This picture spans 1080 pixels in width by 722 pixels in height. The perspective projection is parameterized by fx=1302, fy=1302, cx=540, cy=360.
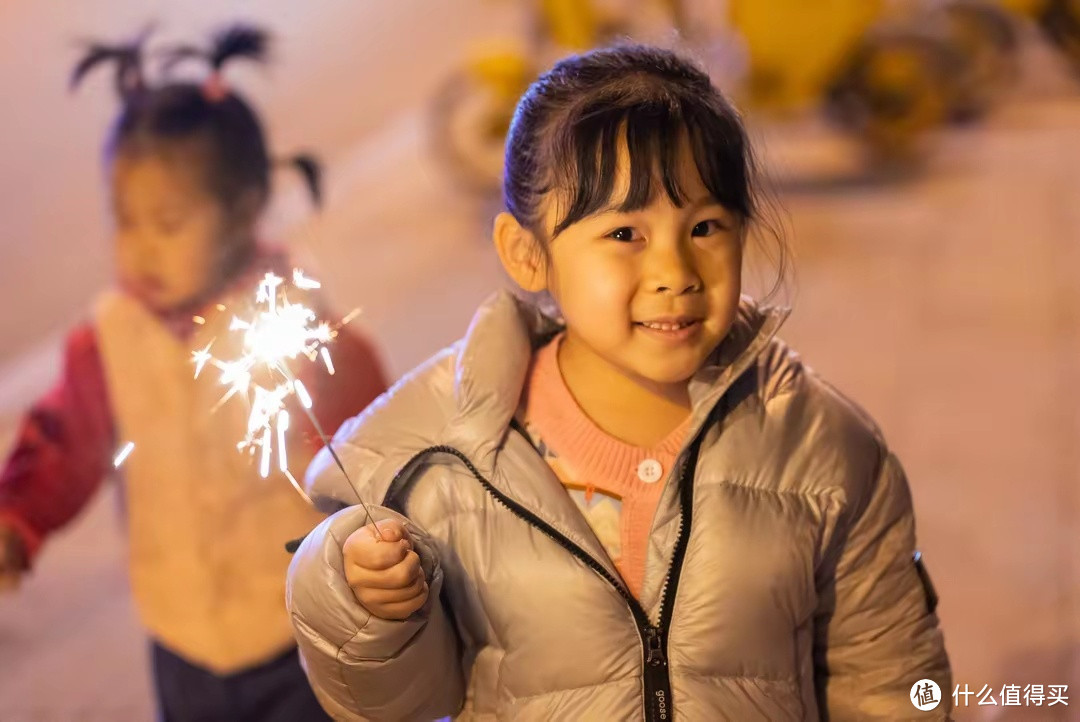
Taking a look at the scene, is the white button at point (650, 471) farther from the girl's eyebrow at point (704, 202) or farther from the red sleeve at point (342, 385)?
the red sleeve at point (342, 385)

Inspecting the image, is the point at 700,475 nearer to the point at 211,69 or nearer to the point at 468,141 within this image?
the point at 211,69

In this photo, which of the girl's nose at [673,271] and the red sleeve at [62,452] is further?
the red sleeve at [62,452]

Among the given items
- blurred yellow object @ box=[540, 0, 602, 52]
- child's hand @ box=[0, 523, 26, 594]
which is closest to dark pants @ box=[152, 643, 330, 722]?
child's hand @ box=[0, 523, 26, 594]

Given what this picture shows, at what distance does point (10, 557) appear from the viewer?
1.67 metres

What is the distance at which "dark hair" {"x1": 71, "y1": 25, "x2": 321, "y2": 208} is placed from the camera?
6.01 feet

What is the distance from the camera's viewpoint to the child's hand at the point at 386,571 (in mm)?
1009

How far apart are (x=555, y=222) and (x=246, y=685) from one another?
0.95 meters

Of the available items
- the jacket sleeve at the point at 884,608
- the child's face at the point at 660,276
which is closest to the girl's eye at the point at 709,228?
the child's face at the point at 660,276

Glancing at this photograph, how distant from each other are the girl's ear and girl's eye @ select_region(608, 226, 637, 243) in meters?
0.10

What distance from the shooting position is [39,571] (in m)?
2.67

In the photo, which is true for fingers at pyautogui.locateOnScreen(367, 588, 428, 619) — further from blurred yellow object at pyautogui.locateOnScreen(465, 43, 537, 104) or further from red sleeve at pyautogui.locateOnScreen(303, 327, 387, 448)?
blurred yellow object at pyautogui.locateOnScreen(465, 43, 537, 104)

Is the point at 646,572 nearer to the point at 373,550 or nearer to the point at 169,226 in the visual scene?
the point at 373,550

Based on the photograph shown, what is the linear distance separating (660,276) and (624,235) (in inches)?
2.1

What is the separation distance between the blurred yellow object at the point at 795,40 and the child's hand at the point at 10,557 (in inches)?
109
